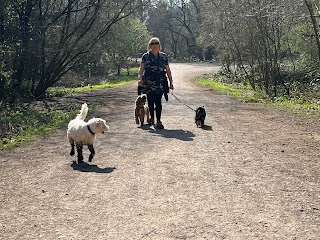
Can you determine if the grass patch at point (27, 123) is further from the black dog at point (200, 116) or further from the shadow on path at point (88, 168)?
the black dog at point (200, 116)

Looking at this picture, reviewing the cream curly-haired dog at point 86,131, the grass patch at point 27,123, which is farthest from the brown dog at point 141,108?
the cream curly-haired dog at point 86,131

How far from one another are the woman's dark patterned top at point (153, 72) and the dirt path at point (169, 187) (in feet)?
3.71

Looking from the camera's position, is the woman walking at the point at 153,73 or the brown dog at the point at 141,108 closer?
the woman walking at the point at 153,73

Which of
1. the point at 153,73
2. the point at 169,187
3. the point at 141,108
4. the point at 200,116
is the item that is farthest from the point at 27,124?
the point at 169,187

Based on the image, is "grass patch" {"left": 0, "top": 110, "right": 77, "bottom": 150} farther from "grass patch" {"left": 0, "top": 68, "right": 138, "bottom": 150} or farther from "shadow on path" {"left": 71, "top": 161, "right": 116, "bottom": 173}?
"shadow on path" {"left": 71, "top": 161, "right": 116, "bottom": 173}

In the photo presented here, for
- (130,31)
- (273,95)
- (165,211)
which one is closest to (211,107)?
(273,95)

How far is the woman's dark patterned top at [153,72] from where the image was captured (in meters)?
11.1

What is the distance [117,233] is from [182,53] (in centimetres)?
8486

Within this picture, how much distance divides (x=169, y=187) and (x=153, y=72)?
17.7 ft

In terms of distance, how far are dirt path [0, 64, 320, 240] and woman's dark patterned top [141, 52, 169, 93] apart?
44.5 inches

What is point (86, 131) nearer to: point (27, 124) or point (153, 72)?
point (153, 72)

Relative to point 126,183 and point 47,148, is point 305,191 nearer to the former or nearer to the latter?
point 126,183

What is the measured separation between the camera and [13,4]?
19.5 meters

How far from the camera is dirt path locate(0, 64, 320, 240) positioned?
15.6 feet
